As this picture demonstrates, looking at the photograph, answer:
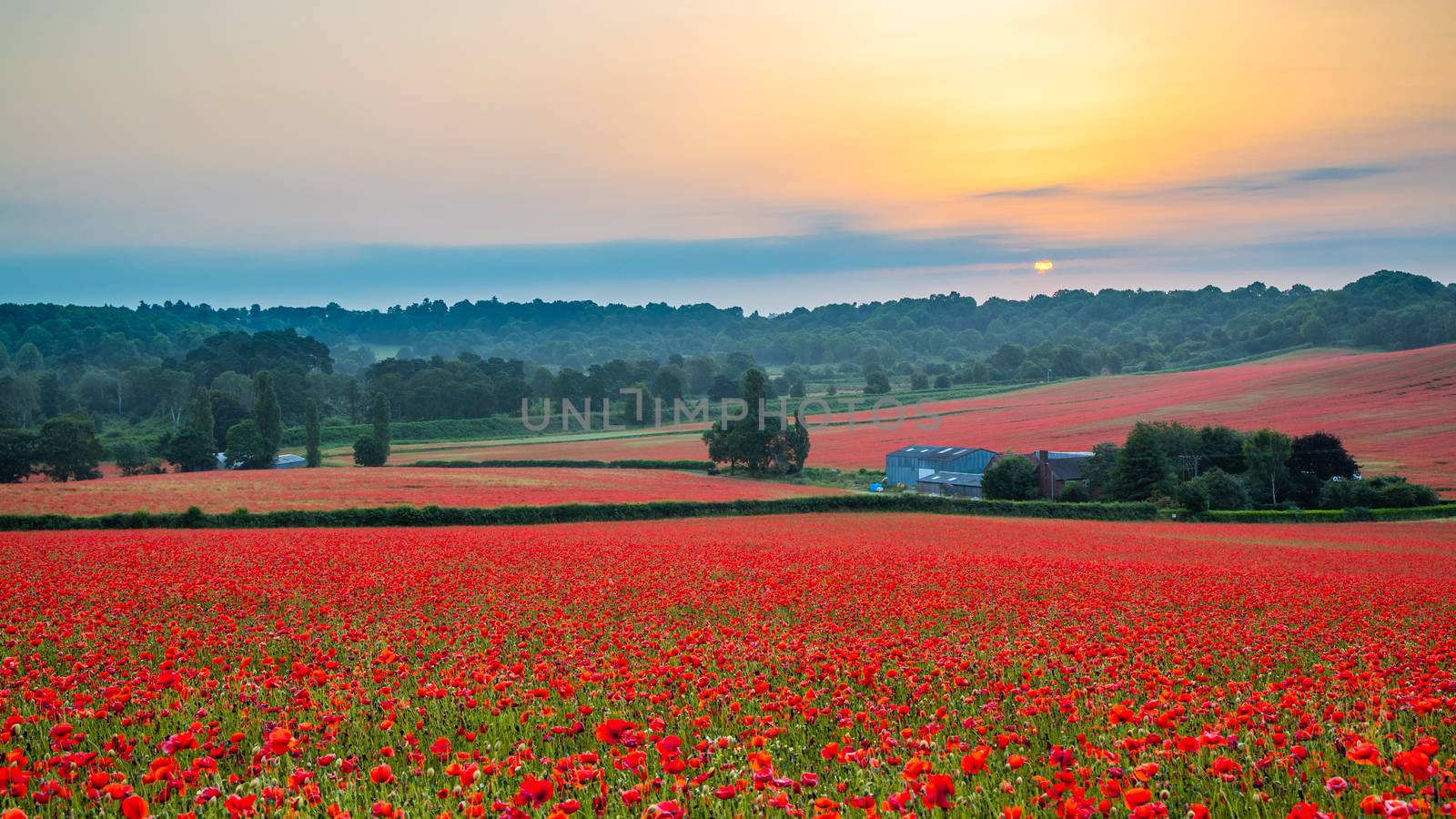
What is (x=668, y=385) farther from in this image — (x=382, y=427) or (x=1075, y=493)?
(x=1075, y=493)

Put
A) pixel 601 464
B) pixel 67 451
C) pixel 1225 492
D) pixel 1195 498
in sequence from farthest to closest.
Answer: pixel 601 464
pixel 67 451
pixel 1225 492
pixel 1195 498

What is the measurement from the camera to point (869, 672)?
9008 millimetres

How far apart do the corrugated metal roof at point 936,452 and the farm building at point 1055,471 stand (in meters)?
9.06

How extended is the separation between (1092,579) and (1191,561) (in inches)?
372

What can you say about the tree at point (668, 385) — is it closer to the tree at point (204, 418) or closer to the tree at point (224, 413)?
the tree at point (224, 413)

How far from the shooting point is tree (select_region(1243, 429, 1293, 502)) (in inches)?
2434

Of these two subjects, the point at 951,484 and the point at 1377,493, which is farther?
the point at 951,484

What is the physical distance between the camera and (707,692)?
Result: 7.86 metres

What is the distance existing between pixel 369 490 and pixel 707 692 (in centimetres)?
5335

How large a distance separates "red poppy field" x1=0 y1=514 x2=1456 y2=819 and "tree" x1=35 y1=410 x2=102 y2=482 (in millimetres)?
67006

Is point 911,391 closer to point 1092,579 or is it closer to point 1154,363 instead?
point 1154,363

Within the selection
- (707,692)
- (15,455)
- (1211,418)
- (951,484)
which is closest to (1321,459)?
(951,484)

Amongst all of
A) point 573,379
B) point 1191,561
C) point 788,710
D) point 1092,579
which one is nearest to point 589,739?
point 788,710

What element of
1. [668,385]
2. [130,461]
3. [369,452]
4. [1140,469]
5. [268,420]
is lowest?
[1140,469]
